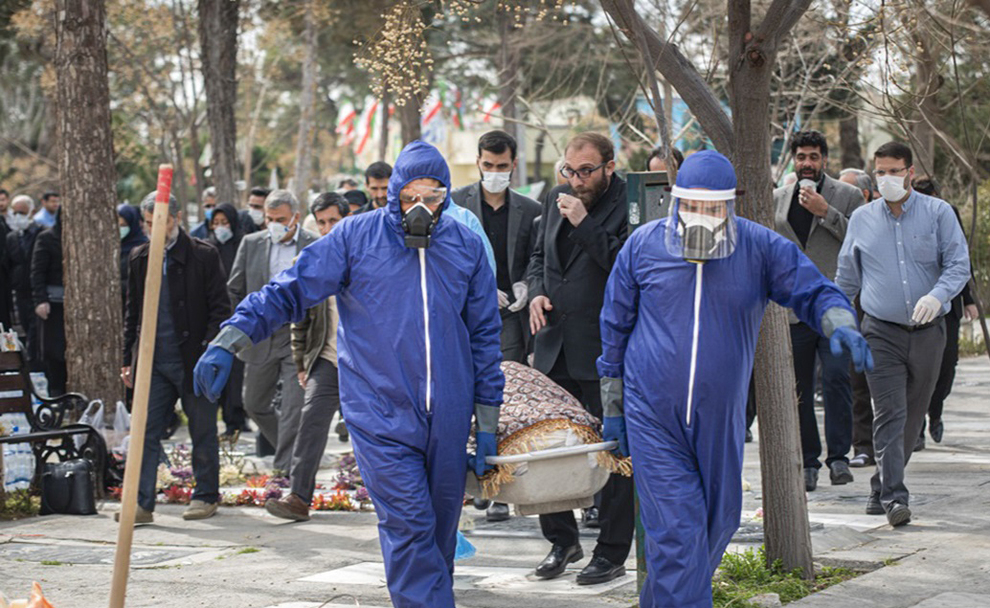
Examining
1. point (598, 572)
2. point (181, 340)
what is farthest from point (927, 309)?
point (181, 340)

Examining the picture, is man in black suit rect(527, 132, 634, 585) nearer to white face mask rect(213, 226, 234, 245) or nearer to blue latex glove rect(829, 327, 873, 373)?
blue latex glove rect(829, 327, 873, 373)

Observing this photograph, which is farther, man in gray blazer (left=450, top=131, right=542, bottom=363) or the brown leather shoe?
the brown leather shoe

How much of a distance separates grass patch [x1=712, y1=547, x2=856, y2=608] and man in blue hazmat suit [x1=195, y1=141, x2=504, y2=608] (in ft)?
4.08

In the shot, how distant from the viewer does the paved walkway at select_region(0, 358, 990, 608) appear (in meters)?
6.29

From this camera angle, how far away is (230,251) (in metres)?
13.8

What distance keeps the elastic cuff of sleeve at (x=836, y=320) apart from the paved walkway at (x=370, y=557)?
4.60 ft

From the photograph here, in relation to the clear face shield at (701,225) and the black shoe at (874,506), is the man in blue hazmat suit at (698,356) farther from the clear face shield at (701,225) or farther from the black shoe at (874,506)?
the black shoe at (874,506)

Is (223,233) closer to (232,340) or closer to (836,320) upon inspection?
(232,340)

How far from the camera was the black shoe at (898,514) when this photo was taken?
299 inches

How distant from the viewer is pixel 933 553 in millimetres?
6828

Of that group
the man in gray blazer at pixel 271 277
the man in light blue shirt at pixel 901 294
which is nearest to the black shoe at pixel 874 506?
the man in light blue shirt at pixel 901 294

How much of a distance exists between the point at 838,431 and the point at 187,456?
527 centimetres

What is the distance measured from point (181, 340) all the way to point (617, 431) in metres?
4.26

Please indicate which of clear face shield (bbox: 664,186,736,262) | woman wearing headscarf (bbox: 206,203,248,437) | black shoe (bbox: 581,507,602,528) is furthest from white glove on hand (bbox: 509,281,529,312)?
woman wearing headscarf (bbox: 206,203,248,437)
